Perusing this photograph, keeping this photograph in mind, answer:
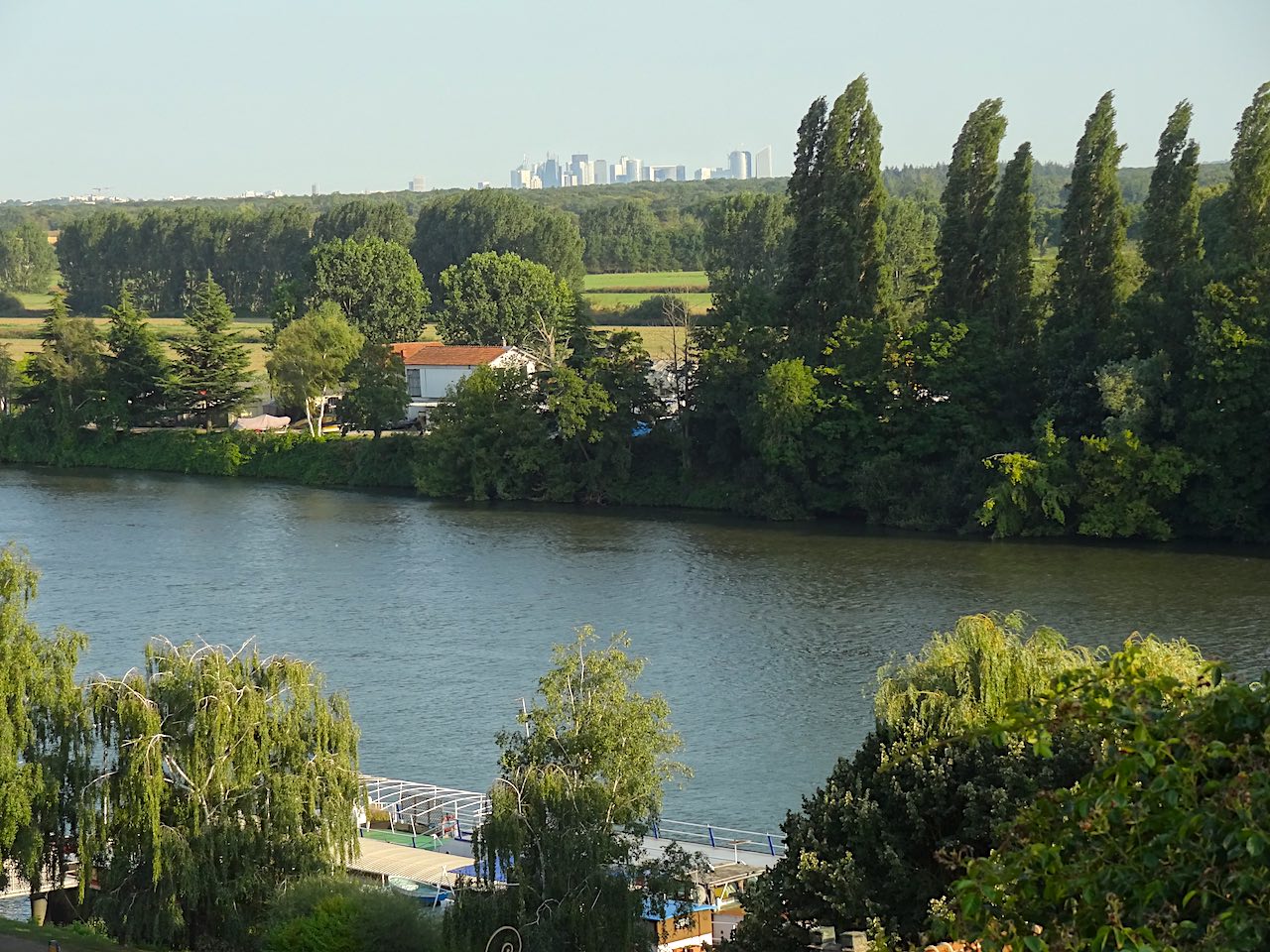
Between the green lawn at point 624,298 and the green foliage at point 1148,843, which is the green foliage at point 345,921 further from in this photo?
the green lawn at point 624,298

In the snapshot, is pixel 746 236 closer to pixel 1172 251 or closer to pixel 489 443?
pixel 489 443

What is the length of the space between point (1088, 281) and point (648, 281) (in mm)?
65158

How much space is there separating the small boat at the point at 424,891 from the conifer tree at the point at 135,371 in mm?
44480

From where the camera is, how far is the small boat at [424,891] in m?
19.0

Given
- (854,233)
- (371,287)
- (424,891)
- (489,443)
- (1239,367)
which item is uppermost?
(854,233)

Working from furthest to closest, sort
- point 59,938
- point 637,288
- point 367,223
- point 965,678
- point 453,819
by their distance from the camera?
point 637,288, point 367,223, point 453,819, point 965,678, point 59,938

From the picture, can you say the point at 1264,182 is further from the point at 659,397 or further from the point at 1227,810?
the point at 1227,810

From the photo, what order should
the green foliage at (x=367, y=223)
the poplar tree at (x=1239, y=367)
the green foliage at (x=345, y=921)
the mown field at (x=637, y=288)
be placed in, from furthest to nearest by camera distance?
the green foliage at (x=367, y=223), the mown field at (x=637, y=288), the poplar tree at (x=1239, y=367), the green foliage at (x=345, y=921)

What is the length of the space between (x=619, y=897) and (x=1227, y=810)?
9.93 m

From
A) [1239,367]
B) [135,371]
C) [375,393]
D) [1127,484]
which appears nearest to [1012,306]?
[1127,484]

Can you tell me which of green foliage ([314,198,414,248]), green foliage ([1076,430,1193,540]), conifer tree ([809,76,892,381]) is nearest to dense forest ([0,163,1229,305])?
green foliage ([314,198,414,248])

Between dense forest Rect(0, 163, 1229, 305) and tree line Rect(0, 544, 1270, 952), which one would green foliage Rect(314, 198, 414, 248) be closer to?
dense forest Rect(0, 163, 1229, 305)

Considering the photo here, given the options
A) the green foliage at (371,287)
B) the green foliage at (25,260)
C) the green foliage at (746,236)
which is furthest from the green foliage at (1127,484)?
the green foliage at (25,260)

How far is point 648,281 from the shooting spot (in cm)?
10700
